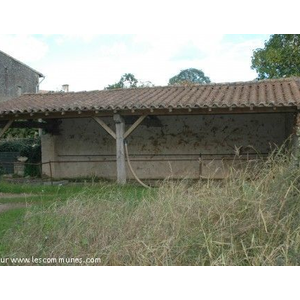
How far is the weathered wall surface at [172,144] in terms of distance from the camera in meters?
12.8

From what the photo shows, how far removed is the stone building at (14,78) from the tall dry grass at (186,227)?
24.1m

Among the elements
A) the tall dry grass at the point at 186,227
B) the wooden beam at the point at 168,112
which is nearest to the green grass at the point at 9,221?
the tall dry grass at the point at 186,227

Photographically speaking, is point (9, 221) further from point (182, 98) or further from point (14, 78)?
point (14, 78)

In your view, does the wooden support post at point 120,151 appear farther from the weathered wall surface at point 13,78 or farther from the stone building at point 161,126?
the weathered wall surface at point 13,78

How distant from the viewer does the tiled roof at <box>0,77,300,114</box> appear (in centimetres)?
1034

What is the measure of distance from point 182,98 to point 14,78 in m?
20.8

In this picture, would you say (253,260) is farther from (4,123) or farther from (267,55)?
(267,55)

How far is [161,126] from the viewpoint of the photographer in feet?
44.0

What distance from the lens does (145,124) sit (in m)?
13.2

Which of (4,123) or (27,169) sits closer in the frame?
(4,123)

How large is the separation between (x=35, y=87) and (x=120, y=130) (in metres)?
23.0

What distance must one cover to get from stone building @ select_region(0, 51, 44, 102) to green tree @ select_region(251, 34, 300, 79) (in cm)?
1647

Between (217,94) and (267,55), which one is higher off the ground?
(267,55)

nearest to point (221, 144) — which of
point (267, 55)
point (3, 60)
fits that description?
point (267, 55)
